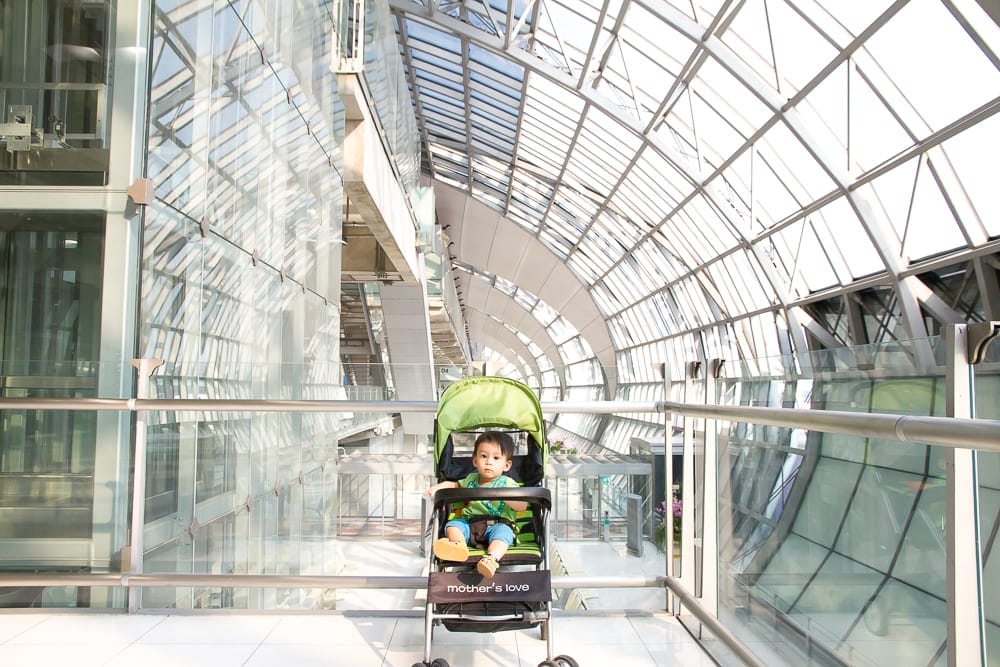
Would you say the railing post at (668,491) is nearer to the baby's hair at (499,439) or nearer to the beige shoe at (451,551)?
the baby's hair at (499,439)

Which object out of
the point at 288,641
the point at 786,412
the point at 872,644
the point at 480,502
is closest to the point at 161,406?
the point at 288,641

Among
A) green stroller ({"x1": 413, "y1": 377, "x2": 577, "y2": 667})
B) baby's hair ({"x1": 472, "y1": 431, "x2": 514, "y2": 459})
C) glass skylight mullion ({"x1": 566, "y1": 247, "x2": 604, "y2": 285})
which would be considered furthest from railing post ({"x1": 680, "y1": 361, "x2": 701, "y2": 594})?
glass skylight mullion ({"x1": 566, "y1": 247, "x2": 604, "y2": 285})

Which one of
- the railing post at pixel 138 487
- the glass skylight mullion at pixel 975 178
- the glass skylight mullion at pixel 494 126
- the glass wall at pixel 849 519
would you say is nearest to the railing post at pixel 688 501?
the glass wall at pixel 849 519

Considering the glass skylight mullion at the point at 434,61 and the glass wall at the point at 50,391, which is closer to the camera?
the glass wall at the point at 50,391

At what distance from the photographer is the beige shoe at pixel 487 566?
3.09m

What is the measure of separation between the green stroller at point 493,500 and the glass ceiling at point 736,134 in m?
2.74

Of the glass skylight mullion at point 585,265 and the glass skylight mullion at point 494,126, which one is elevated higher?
the glass skylight mullion at point 494,126

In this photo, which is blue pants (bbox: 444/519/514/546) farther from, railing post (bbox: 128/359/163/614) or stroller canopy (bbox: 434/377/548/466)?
railing post (bbox: 128/359/163/614)

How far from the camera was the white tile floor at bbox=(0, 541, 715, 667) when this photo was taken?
3303 millimetres

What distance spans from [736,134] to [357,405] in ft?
49.9

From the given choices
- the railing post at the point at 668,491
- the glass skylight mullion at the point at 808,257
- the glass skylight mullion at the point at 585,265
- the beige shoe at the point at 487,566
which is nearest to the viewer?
the beige shoe at the point at 487,566

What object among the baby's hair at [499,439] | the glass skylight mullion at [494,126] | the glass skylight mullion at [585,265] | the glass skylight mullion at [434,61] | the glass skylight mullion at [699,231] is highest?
the glass skylight mullion at [434,61]

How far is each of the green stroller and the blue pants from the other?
7 cm

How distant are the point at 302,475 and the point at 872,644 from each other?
556 centimetres
